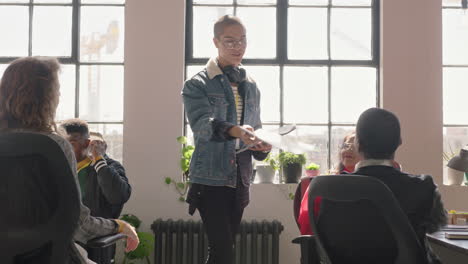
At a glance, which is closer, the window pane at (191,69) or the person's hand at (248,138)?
the person's hand at (248,138)

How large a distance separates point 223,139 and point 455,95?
3.11 metres

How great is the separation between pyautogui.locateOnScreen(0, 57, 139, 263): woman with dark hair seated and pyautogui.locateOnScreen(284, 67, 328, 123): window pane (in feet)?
10.8

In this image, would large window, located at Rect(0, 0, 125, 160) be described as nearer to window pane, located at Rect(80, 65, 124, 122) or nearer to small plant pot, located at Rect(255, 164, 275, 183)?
window pane, located at Rect(80, 65, 124, 122)

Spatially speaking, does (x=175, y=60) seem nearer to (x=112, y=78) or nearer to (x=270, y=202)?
(x=112, y=78)

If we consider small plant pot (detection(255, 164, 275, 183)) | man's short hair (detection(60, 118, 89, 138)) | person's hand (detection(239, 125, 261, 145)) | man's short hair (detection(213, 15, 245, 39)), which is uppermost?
man's short hair (detection(213, 15, 245, 39))

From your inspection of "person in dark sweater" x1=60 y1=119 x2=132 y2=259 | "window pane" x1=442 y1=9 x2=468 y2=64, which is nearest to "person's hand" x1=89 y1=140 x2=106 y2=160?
"person in dark sweater" x1=60 y1=119 x2=132 y2=259

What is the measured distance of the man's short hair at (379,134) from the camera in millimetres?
1766

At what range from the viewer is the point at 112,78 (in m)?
4.80

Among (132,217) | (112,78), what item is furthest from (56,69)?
(112,78)

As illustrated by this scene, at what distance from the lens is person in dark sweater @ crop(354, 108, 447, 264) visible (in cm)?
164

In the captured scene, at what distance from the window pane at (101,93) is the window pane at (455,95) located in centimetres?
277

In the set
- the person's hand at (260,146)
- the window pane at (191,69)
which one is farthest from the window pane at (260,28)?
the person's hand at (260,146)

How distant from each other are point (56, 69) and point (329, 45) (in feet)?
11.4

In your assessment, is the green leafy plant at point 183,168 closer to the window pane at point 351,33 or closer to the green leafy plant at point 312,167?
the green leafy plant at point 312,167
